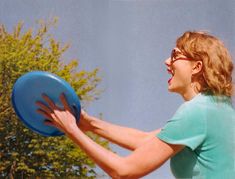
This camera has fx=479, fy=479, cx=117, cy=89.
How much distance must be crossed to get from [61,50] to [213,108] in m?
8.78

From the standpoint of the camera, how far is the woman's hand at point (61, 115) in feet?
3.49

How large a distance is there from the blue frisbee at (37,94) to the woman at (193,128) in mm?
124

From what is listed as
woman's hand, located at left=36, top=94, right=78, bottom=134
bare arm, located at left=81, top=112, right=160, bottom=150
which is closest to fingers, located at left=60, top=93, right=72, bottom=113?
woman's hand, located at left=36, top=94, right=78, bottom=134

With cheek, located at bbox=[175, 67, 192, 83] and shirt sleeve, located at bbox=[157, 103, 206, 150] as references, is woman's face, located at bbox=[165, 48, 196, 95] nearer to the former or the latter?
cheek, located at bbox=[175, 67, 192, 83]

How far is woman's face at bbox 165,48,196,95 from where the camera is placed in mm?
1077

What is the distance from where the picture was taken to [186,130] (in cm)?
97

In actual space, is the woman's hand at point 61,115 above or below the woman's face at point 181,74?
below

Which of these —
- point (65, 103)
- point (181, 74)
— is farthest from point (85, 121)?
point (181, 74)

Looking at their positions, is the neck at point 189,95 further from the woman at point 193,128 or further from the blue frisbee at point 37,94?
the blue frisbee at point 37,94

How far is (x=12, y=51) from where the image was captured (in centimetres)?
958

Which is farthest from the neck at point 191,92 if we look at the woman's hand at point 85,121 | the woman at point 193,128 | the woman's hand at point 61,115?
the woman's hand at point 85,121

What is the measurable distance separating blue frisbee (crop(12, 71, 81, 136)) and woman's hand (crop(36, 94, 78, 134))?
0.02 meters

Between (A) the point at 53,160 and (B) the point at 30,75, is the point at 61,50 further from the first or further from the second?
(B) the point at 30,75

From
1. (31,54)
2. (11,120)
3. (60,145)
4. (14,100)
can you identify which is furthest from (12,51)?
(14,100)
